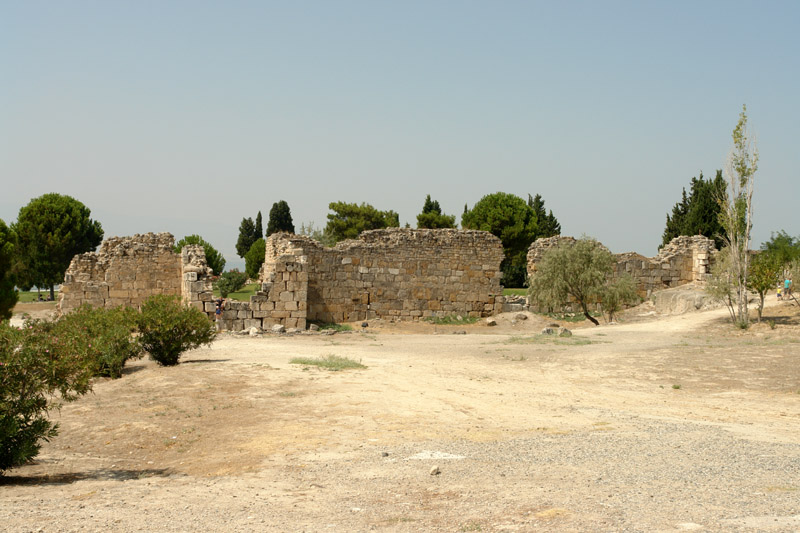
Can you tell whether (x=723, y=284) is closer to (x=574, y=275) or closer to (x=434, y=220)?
(x=574, y=275)

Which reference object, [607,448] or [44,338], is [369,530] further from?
[44,338]

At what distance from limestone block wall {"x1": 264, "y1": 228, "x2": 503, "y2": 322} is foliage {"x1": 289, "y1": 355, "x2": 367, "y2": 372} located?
28.3 ft

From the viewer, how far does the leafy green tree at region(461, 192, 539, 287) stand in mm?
52781

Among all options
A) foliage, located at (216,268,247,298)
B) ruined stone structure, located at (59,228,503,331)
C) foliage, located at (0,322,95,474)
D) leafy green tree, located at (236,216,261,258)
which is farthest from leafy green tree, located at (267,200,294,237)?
foliage, located at (0,322,95,474)

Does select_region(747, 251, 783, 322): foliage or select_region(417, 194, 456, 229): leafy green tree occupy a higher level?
select_region(417, 194, 456, 229): leafy green tree

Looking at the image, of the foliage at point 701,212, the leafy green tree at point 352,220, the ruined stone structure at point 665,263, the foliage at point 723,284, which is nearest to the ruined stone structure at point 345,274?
the ruined stone structure at point 665,263

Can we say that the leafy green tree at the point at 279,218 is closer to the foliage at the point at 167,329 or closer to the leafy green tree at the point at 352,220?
the leafy green tree at the point at 352,220

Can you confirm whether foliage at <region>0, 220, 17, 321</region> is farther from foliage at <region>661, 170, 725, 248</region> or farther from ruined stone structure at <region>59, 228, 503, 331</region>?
foliage at <region>661, 170, 725, 248</region>

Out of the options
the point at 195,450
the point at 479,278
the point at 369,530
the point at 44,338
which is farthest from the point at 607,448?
the point at 479,278

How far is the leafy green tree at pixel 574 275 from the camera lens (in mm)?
22922

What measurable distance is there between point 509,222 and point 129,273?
1387 inches

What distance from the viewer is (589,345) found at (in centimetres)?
1641

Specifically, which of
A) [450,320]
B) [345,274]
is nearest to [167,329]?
[345,274]

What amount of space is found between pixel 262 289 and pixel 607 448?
1549cm
